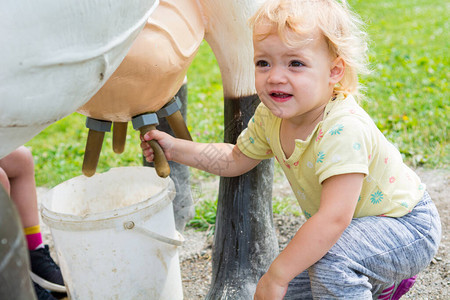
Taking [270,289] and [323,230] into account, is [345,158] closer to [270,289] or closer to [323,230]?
[323,230]

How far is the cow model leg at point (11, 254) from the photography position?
0.59 metres

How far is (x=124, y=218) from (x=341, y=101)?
0.61m

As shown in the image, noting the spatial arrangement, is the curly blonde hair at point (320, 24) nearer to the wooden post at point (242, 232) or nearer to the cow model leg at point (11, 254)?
the wooden post at point (242, 232)

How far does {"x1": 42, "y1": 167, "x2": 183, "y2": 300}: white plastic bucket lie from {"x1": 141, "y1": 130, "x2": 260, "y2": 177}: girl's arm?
0.16 metres

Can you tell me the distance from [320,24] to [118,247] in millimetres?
762

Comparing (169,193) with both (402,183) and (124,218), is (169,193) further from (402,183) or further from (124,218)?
(402,183)

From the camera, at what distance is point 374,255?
3.84 ft

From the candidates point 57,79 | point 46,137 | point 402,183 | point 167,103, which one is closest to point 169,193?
point 167,103

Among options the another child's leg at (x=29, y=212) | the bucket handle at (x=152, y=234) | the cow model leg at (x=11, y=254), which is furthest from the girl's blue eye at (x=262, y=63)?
the another child's leg at (x=29, y=212)

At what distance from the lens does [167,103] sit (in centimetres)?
127

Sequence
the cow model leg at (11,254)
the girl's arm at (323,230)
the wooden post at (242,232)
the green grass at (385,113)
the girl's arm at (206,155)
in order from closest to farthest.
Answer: the cow model leg at (11,254) < the girl's arm at (323,230) < the girl's arm at (206,155) < the wooden post at (242,232) < the green grass at (385,113)

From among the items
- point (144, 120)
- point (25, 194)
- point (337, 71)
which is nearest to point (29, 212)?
point (25, 194)

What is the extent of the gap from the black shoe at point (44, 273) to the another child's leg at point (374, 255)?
37.9 inches

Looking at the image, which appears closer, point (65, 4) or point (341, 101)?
point (65, 4)
